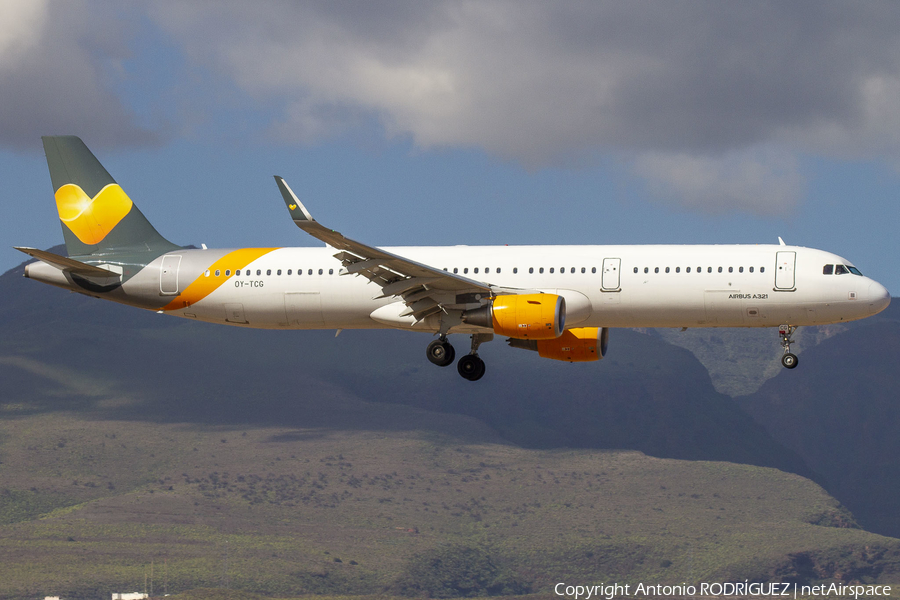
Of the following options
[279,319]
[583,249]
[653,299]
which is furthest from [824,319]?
[279,319]

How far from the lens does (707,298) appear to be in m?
49.6

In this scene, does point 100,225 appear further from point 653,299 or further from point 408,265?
point 653,299

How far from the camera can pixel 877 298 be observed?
163 feet

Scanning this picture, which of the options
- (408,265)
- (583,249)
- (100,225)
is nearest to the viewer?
(408,265)

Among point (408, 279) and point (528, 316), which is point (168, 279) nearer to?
point (408, 279)

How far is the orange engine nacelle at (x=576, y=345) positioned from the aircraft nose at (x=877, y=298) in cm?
1170

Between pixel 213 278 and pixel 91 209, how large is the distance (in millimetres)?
8908

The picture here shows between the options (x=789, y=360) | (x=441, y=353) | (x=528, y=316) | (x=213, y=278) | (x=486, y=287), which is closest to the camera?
(x=528, y=316)

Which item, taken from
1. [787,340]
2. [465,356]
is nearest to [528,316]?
[465,356]

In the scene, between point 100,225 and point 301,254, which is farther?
point 100,225

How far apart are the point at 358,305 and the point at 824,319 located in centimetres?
1968

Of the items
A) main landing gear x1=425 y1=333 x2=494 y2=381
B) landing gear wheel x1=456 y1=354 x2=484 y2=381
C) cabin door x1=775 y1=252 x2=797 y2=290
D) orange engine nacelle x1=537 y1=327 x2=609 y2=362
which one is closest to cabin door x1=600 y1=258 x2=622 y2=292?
orange engine nacelle x1=537 y1=327 x2=609 y2=362

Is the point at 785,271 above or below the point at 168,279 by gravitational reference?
above

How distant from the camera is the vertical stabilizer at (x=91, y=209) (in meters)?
58.2
